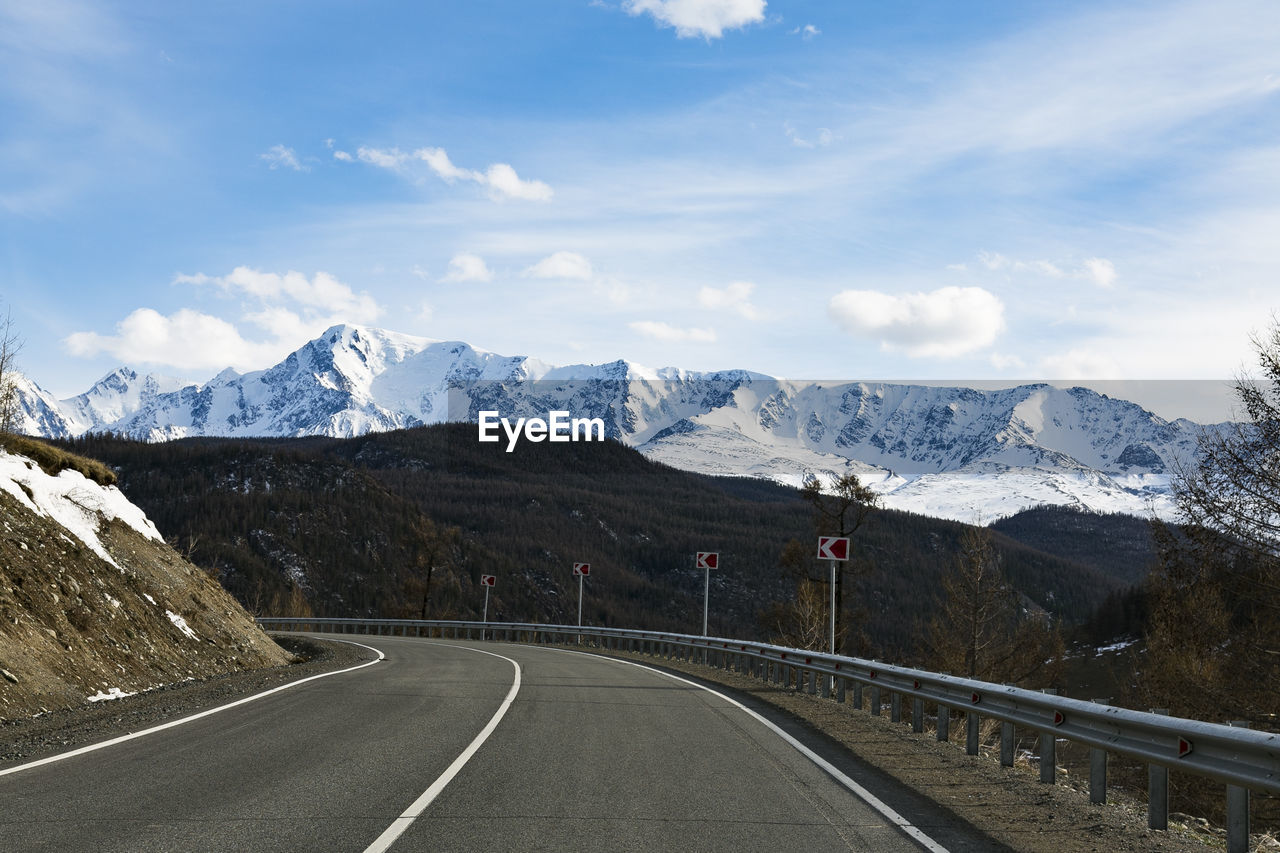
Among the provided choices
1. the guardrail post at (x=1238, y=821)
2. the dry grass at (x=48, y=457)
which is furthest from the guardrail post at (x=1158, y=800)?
the dry grass at (x=48, y=457)

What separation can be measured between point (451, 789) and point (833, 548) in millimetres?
13000

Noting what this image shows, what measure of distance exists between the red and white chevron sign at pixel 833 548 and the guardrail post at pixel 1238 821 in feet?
42.8

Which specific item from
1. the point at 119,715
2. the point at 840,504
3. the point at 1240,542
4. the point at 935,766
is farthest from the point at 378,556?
the point at 935,766

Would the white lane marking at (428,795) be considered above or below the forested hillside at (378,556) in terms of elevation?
above

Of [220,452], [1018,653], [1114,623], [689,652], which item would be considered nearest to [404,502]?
[220,452]

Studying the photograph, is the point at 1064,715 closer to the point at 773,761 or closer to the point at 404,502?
the point at 773,761

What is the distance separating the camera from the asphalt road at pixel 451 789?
6.78 metres

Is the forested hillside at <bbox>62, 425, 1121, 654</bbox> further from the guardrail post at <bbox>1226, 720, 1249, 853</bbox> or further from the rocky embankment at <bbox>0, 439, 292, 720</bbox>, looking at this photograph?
the guardrail post at <bbox>1226, 720, 1249, 853</bbox>

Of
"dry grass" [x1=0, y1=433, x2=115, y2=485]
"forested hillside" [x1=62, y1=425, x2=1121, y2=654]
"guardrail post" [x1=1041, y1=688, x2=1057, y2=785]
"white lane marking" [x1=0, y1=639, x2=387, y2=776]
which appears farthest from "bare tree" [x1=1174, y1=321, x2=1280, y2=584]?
"forested hillside" [x1=62, y1=425, x2=1121, y2=654]

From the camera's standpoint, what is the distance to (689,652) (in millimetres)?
31328

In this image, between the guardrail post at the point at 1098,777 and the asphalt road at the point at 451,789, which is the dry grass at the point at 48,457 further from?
the guardrail post at the point at 1098,777

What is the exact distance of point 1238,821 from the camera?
6770mm

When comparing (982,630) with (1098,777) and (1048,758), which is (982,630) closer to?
(1048,758)

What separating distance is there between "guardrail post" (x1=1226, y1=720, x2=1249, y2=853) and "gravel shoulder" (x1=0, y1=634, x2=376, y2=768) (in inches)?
376
